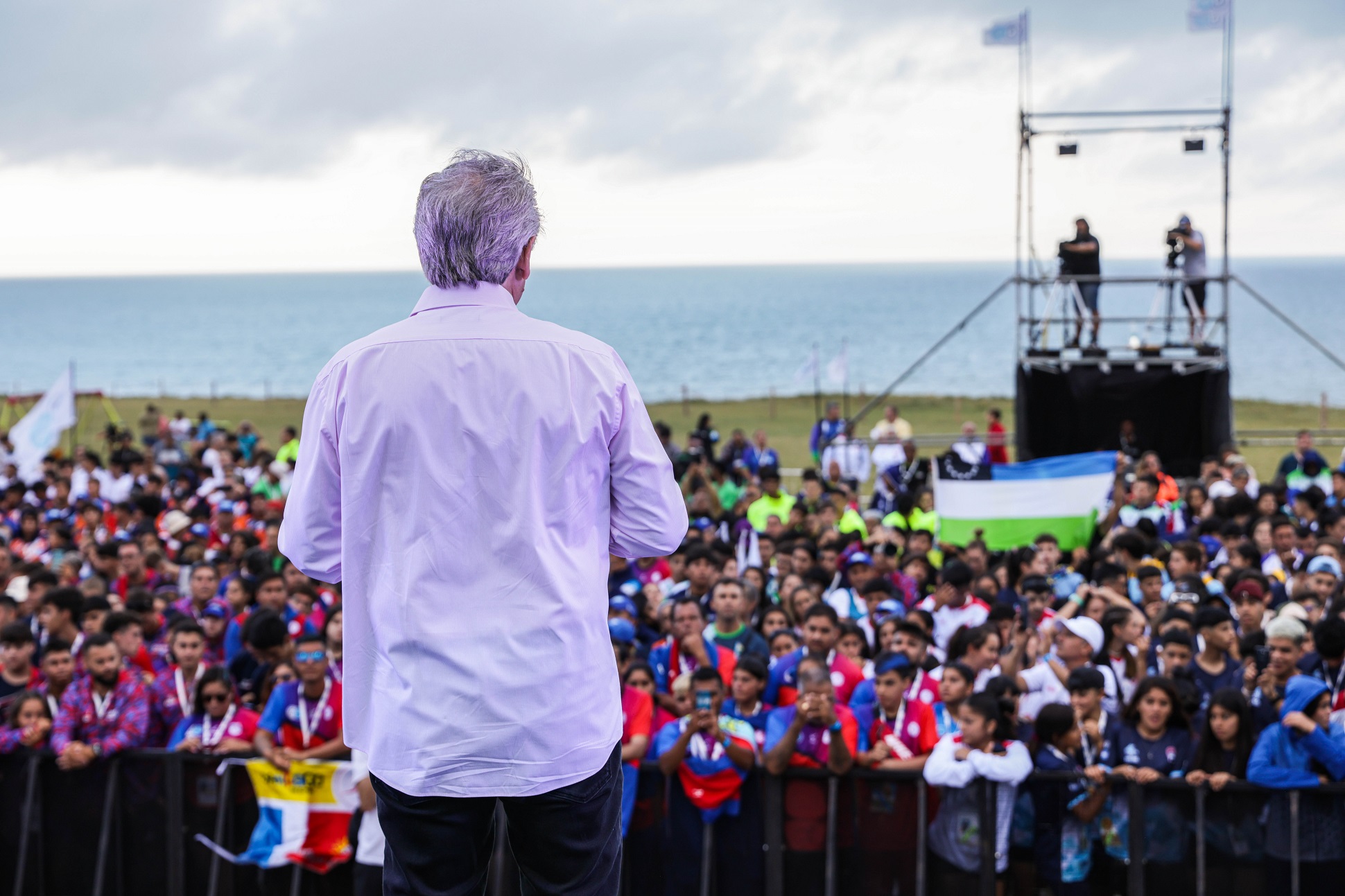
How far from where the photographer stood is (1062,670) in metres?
6.86

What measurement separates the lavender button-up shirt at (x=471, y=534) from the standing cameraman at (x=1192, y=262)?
1574cm

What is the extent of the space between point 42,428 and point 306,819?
45.6 ft

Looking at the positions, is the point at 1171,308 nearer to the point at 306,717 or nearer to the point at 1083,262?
the point at 1083,262

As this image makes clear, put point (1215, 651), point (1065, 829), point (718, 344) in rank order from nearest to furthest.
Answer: point (1065, 829) → point (1215, 651) → point (718, 344)

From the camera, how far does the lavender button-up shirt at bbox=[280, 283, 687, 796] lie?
78.9 inches

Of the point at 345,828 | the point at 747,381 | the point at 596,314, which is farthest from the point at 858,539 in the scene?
the point at 596,314

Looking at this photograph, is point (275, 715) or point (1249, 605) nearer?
point (275, 715)

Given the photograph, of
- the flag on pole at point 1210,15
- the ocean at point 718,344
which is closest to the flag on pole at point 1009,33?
the flag on pole at point 1210,15

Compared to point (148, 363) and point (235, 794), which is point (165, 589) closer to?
point (235, 794)

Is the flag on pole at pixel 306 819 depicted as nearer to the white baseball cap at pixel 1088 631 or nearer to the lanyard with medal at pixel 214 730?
the lanyard with medal at pixel 214 730

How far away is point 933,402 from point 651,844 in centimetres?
3594

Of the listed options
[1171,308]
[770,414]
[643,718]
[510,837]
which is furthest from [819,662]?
[770,414]

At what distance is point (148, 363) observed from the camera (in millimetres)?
108750

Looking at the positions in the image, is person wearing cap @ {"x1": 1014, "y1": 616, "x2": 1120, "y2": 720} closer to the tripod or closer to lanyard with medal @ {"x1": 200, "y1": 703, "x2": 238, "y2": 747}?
lanyard with medal @ {"x1": 200, "y1": 703, "x2": 238, "y2": 747}
